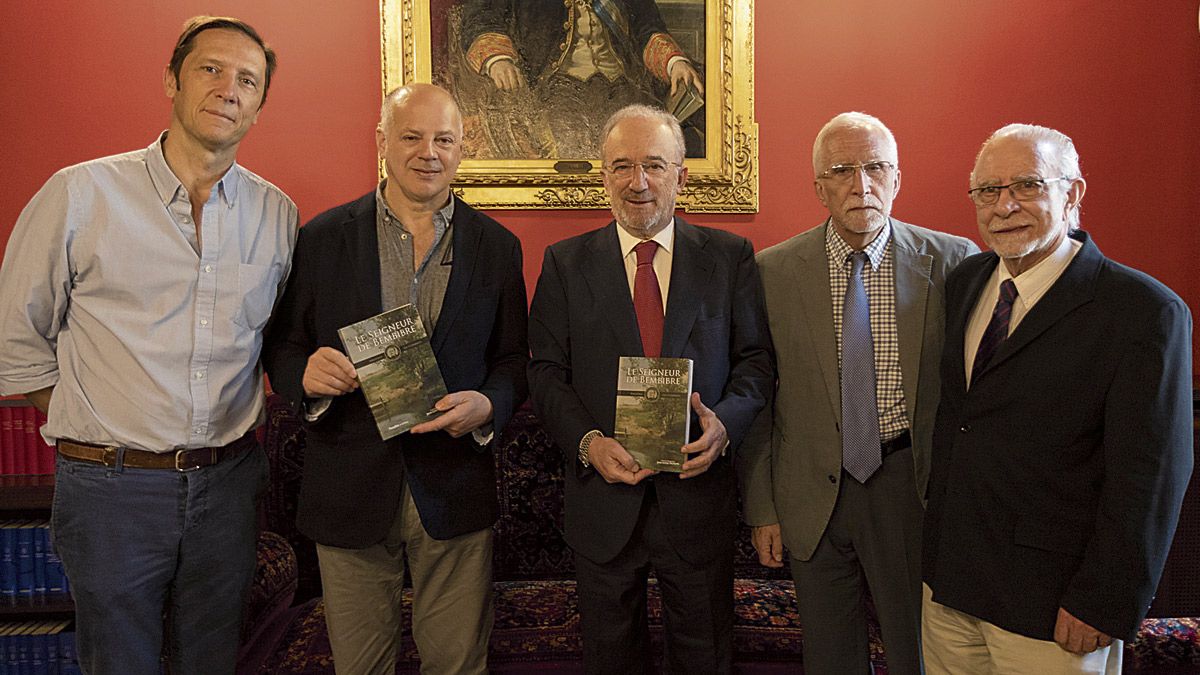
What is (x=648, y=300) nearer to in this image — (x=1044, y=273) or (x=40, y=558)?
(x=1044, y=273)

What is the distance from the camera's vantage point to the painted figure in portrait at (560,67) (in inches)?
137

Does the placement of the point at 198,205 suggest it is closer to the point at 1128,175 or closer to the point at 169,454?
the point at 169,454

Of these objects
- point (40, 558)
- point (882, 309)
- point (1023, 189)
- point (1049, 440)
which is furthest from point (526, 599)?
point (1023, 189)

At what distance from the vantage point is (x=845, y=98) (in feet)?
11.9

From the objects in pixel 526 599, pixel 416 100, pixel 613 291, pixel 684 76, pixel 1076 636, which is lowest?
pixel 526 599

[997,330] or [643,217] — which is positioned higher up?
[643,217]

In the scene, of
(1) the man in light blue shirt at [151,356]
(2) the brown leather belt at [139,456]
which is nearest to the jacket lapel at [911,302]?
(1) the man in light blue shirt at [151,356]

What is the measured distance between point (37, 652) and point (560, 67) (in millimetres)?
3228

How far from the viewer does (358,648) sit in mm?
2205

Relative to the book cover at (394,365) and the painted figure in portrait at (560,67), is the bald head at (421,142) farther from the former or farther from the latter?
the painted figure in portrait at (560,67)

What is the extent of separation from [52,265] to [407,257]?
2.85ft

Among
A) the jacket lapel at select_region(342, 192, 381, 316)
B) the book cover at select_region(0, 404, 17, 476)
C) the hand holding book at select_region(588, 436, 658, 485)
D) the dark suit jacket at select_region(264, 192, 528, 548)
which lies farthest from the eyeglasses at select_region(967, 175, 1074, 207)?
the book cover at select_region(0, 404, 17, 476)

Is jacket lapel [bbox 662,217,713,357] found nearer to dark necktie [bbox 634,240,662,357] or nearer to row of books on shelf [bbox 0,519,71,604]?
dark necktie [bbox 634,240,662,357]

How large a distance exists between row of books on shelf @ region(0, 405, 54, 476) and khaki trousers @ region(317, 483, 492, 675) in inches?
75.0
